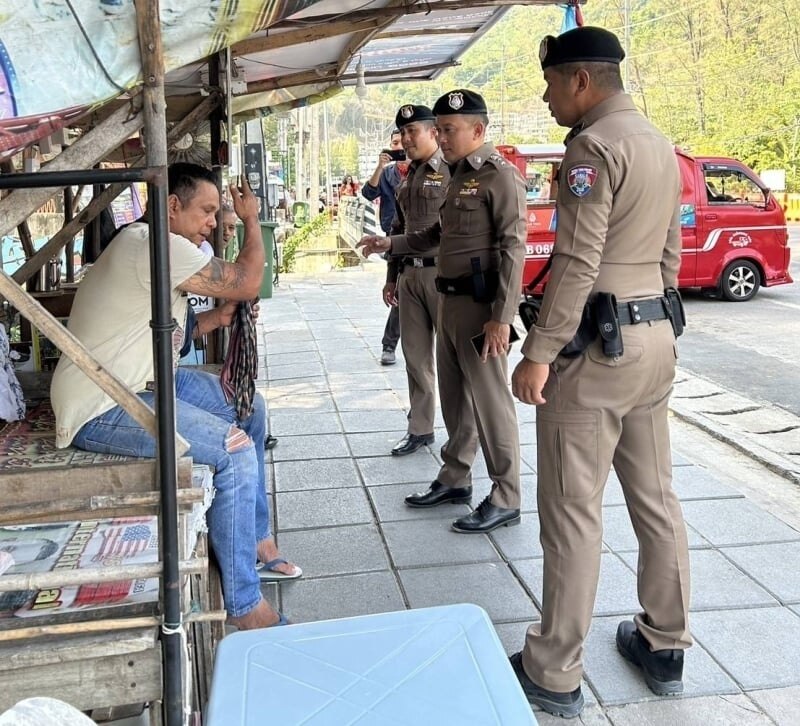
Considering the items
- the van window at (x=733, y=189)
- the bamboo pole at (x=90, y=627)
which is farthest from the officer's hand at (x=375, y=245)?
the van window at (x=733, y=189)

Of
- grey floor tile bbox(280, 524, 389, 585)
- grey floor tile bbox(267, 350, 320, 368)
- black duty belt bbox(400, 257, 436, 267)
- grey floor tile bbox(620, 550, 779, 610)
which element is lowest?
grey floor tile bbox(280, 524, 389, 585)

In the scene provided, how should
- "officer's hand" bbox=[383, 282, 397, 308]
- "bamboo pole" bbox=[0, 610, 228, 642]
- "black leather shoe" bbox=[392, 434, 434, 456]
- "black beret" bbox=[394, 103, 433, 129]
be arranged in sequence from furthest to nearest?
"officer's hand" bbox=[383, 282, 397, 308] < "black leather shoe" bbox=[392, 434, 434, 456] < "black beret" bbox=[394, 103, 433, 129] < "bamboo pole" bbox=[0, 610, 228, 642]

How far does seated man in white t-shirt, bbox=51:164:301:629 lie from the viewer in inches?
93.7

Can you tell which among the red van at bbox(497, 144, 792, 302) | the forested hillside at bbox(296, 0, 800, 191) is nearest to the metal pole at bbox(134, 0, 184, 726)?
the red van at bbox(497, 144, 792, 302)

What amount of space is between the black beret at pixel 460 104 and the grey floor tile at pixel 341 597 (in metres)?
2.04

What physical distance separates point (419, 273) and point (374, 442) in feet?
3.64

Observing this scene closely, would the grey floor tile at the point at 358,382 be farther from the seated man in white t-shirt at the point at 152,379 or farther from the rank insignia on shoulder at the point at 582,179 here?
the rank insignia on shoulder at the point at 582,179

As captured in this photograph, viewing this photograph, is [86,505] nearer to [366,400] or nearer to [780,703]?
[780,703]

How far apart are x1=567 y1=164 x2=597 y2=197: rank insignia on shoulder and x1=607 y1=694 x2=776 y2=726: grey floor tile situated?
60.6 inches

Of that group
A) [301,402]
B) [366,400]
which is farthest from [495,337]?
[301,402]

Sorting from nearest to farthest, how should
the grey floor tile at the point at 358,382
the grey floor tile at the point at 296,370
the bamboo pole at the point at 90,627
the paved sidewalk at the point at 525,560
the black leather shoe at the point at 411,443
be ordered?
the bamboo pole at the point at 90,627 → the paved sidewalk at the point at 525,560 → the black leather shoe at the point at 411,443 → the grey floor tile at the point at 358,382 → the grey floor tile at the point at 296,370

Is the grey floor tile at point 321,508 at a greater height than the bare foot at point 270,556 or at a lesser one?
lesser

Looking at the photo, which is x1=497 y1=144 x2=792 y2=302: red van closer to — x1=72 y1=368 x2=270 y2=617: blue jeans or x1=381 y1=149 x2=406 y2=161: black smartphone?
x1=381 y1=149 x2=406 y2=161: black smartphone

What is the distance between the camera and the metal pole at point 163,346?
150 centimetres
